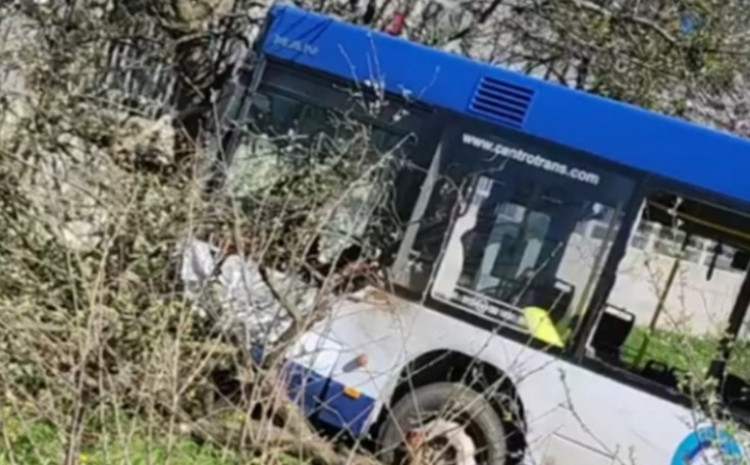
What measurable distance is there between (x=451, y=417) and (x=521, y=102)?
1.97 m

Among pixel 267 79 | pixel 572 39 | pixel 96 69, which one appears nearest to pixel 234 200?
pixel 267 79

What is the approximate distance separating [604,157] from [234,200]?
7.23 ft

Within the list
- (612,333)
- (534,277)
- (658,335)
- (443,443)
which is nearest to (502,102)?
(534,277)

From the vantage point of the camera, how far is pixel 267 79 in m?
9.87

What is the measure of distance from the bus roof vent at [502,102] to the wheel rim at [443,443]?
180cm

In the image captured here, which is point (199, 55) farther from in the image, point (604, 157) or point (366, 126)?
point (604, 157)

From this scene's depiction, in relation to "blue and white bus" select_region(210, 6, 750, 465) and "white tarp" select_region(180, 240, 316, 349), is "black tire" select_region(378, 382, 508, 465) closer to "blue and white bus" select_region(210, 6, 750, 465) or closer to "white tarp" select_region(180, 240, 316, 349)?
"blue and white bus" select_region(210, 6, 750, 465)

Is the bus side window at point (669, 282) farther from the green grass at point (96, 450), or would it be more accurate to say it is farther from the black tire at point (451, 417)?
the green grass at point (96, 450)

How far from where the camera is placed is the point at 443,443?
8.34m

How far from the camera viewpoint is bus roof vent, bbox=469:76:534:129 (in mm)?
9203

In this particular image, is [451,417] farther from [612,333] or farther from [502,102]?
[502,102]

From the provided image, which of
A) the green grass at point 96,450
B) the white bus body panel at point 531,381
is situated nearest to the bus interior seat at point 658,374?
the white bus body panel at point 531,381

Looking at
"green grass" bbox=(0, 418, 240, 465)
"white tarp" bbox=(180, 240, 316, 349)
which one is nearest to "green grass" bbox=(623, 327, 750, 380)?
"white tarp" bbox=(180, 240, 316, 349)

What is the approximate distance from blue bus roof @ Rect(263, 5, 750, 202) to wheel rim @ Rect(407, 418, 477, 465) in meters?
1.74
